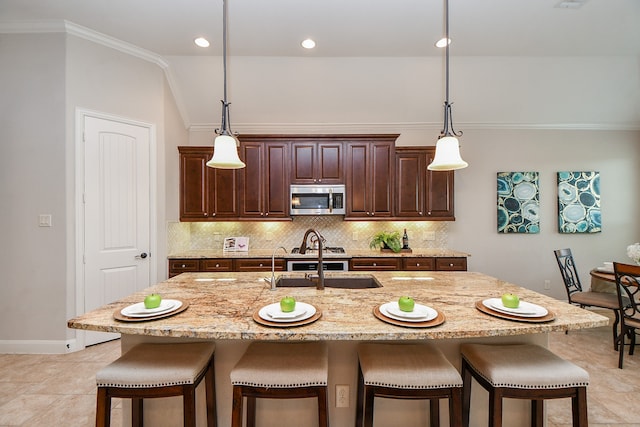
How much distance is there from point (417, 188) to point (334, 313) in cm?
301

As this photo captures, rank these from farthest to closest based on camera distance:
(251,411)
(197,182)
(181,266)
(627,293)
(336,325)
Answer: (197,182) → (181,266) → (627,293) → (251,411) → (336,325)

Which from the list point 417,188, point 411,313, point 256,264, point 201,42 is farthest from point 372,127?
point 411,313

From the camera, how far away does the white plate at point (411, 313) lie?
131 cm

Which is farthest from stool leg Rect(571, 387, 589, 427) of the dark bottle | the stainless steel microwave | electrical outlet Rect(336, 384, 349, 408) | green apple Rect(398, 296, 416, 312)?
the stainless steel microwave

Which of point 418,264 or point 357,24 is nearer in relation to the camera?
point 357,24

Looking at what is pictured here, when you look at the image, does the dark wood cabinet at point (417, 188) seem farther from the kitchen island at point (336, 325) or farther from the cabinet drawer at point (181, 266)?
the cabinet drawer at point (181, 266)

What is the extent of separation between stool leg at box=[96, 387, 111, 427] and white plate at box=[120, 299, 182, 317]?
370mm

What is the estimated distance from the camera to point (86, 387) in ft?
7.63

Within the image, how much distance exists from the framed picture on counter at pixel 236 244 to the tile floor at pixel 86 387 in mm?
1667

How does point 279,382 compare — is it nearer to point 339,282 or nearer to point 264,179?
point 339,282

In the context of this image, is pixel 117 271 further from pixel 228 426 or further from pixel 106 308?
pixel 228 426

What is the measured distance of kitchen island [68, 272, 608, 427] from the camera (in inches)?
48.5

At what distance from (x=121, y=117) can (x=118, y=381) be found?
9.93ft

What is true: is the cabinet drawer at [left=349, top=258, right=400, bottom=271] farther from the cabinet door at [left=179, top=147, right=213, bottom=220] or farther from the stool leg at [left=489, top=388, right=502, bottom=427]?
the stool leg at [left=489, top=388, right=502, bottom=427]
